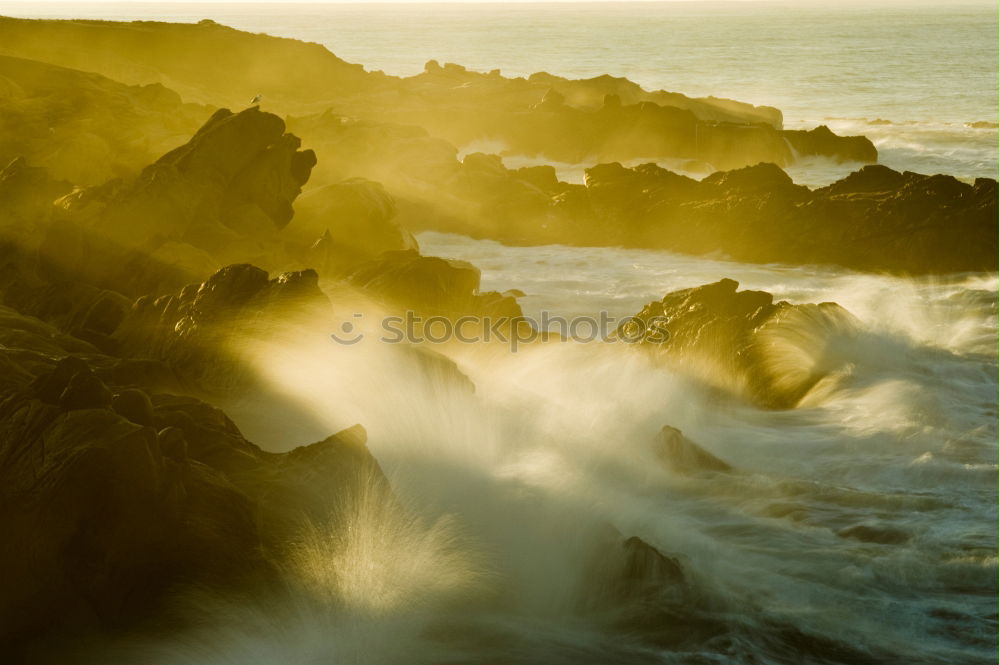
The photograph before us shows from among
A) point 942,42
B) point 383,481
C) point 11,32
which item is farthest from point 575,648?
point 942,42

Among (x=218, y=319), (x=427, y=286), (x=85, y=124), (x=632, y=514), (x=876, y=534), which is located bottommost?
(x=876, y=534)

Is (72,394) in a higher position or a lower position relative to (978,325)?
lower

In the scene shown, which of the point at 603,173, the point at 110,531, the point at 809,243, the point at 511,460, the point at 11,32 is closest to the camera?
the point at 110,531

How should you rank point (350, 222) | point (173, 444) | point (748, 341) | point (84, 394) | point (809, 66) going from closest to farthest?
1. point (84, 394)
2. point (173, 444)
3. point (748, 341)
4. point (350, 222)
5. point (809, 66)

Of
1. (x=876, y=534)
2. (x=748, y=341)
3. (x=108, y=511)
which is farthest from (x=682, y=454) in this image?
(x=108, y=511)

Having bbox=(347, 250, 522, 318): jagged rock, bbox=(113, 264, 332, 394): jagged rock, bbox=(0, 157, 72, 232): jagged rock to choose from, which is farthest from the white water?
bbox=(0, 157, 72, 232): jagged rock

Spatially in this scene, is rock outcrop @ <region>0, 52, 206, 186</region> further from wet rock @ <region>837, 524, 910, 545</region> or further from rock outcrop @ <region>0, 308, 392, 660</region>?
wet rock @ <region>837, 524, 910, 545</region>

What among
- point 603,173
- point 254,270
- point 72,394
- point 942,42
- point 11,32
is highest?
point 942,42

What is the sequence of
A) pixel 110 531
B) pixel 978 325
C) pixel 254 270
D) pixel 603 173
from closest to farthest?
pixel 110 531, pixel 254 270, pixel 978 325, pixel 603 173

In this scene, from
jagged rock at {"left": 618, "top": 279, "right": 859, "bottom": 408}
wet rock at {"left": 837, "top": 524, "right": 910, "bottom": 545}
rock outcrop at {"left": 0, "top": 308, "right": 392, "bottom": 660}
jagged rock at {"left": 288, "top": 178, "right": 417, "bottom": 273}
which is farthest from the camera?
jagged rock at {"left": 288, "top": 178, "right": 417, "bottom": 273}

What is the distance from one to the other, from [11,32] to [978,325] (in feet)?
120

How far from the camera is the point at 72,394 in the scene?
7.63 m

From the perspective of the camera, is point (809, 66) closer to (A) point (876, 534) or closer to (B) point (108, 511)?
(A) point (876, 534)

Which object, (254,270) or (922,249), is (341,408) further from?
(922,249)
